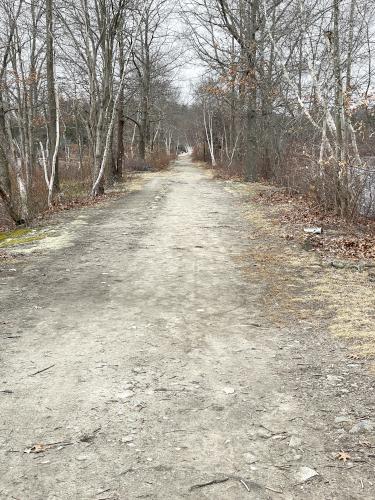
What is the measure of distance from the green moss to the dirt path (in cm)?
264

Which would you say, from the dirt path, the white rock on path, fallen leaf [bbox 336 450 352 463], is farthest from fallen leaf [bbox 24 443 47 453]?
fallen leaf [bbox 336 450 352 463]

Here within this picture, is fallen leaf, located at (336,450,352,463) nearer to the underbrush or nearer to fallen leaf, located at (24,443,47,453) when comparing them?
fallen leaf, located at (24,443,47,453)

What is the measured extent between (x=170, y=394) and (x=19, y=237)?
7.24 m

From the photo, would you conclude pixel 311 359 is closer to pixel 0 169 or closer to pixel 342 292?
pixel 342 292

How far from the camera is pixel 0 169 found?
1120 centimetres

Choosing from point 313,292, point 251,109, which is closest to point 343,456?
point 313,292

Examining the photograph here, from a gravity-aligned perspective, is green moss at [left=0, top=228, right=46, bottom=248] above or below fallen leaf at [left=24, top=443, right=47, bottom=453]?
above

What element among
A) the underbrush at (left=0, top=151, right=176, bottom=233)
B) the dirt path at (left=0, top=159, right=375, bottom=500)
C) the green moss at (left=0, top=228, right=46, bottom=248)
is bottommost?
the dirt path at (left=0, top=159, right=375, bottom=500)

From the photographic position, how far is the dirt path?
2746mm

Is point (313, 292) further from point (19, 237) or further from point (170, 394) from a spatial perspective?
point (19, 237)

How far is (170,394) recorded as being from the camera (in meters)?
3.66

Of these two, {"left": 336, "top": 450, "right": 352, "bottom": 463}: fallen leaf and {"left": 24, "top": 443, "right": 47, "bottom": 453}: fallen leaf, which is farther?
{"left": 24, "top": 443, "right": 47, "bottom": 453}: fallen leaf

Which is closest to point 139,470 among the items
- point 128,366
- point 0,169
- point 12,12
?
point 128,366

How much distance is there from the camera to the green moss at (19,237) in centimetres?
931
